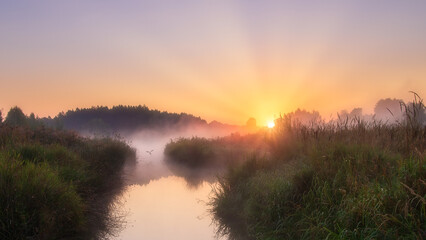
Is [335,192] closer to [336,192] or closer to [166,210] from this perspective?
[336,192]

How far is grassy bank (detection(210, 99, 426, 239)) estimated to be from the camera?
497cm

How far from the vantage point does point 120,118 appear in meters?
94.8

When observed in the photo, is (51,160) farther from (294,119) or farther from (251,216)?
(294,119)

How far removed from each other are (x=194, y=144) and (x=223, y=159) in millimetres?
3592

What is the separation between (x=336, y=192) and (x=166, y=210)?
5982 millimetres

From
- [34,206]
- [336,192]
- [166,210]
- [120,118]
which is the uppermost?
[120,118]

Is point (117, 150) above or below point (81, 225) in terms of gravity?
above

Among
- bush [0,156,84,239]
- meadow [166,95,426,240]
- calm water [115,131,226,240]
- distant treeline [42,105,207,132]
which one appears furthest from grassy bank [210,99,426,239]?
distant treeline [42,105,207,132]

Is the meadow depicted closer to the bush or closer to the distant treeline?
the bush

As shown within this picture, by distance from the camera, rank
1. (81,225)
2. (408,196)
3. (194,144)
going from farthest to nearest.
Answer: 1. (194,144)
2. (81,225)
3. (408,196)

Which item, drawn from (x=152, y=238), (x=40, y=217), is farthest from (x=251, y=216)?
(x=40, y=217)

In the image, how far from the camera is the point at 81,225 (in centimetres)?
746

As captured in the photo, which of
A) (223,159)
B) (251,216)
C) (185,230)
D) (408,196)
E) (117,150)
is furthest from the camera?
(223,159)

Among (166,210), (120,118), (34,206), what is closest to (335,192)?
(34,206)
